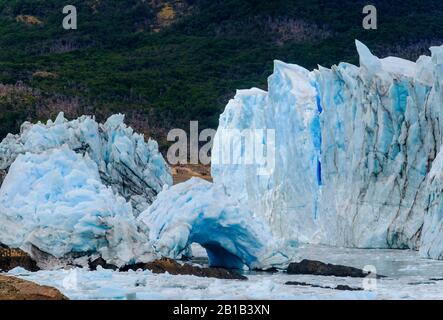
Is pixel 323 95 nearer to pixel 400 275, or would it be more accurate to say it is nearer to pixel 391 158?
pixel 391 158

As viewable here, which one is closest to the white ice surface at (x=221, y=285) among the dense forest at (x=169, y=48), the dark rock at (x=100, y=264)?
the dark rock at (x=100, y=264)

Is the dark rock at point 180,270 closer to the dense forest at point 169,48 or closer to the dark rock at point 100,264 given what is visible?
the dark rock at point 100,264

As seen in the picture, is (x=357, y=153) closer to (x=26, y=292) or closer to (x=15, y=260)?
(x=15, y=260)

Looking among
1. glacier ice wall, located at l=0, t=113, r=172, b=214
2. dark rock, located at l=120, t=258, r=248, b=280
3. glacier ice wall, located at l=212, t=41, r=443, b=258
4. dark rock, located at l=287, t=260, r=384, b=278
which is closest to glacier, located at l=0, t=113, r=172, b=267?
dark rock, located at l=120, t=258, r=248, b=280

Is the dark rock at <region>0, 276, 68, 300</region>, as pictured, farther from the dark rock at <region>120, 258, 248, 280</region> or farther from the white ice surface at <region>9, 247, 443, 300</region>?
the dark rock at <region>120, 258, 248, 280</region>

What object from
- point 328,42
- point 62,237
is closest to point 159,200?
point 62,237
